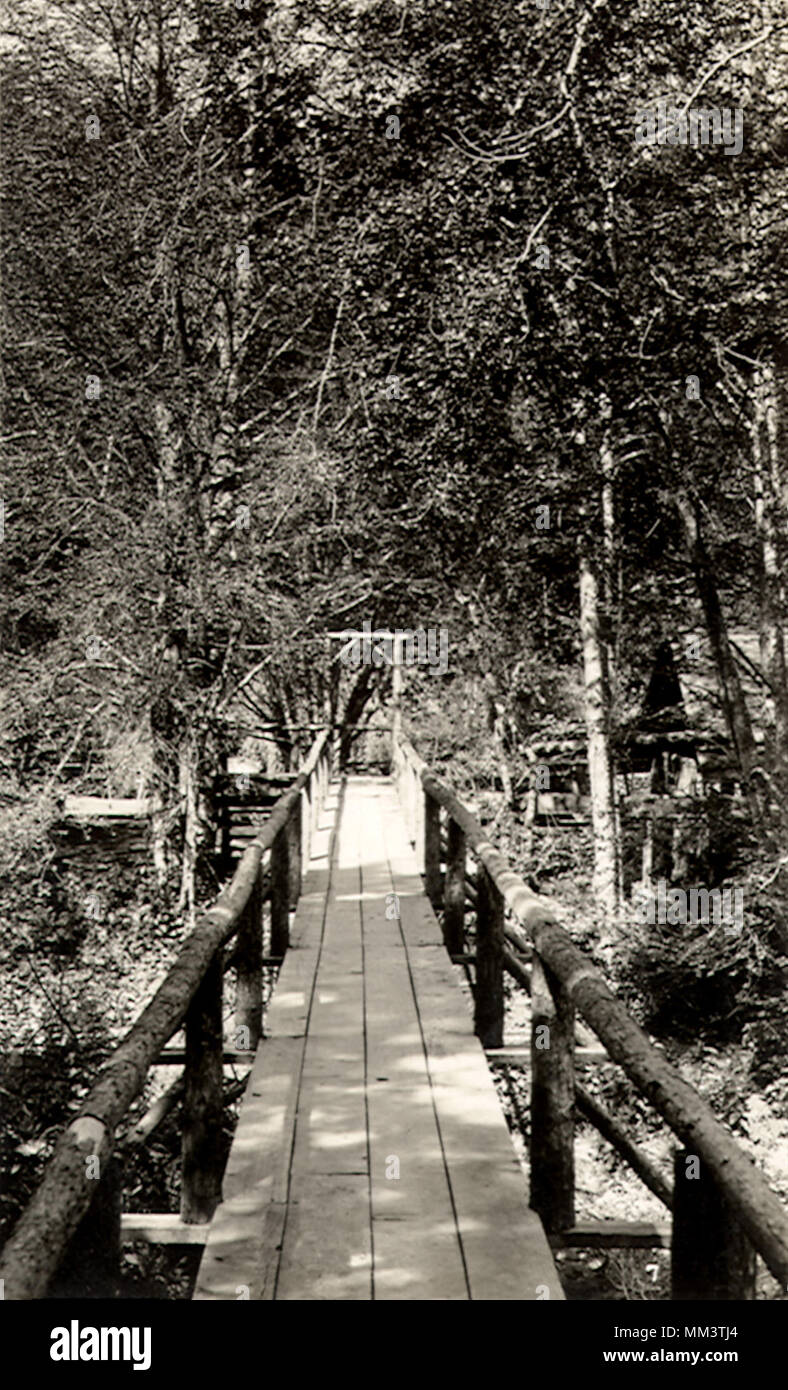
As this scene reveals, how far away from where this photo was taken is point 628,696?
1870 cm

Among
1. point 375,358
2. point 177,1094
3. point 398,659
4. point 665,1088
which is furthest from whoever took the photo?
point 398,659

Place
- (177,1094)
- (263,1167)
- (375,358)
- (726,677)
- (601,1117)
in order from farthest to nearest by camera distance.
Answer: (375,358) < (726,677) < (177,1094) < (601,1117) < (263,1167)

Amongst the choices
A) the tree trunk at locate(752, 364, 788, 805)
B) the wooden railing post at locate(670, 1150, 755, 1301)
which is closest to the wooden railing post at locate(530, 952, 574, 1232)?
the wooden railing post at locate(670, 1150, 755, 1301)

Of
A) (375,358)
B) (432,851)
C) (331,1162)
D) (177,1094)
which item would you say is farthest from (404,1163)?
(375,358)

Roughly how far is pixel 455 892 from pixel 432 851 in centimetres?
227

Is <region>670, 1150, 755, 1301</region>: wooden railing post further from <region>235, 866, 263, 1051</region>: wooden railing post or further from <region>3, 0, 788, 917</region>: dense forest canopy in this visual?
<region>3, 0, 788, 917</region>: dense forest canopy

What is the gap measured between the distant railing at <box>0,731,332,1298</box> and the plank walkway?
209 millimetres

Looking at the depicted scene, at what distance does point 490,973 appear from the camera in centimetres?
650

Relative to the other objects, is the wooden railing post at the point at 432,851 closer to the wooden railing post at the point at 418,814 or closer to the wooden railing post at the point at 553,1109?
the wooden railing post at the point at 418,814

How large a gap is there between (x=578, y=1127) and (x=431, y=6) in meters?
10.4

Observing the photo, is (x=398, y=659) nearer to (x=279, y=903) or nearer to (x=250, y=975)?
(x=279, y=903)

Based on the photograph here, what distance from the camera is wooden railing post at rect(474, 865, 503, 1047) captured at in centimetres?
646
